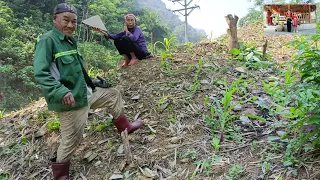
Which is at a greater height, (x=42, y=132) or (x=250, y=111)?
(x=250, y=111)

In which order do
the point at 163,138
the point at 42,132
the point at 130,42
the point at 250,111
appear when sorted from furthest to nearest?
1. the point at 130,42
2. the point at 42,132
3. the point at 250,111
4. the point at 163,138

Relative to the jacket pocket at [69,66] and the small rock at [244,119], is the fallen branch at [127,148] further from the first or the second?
the small rock at [244,119]

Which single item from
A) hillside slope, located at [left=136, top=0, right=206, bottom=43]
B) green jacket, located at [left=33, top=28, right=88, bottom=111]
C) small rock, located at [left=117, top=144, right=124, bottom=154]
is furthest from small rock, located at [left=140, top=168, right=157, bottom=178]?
hillside slope, located at [left=136, top=0, right=206, bottom=43]

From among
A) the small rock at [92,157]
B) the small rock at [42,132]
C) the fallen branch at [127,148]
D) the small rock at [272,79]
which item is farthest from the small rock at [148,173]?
the small rock at [272,79]

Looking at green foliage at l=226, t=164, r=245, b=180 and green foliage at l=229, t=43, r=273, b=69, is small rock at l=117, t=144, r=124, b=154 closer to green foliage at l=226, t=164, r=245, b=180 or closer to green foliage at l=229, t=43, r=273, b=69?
green foliage at l=226, t=164, r=245, b=180

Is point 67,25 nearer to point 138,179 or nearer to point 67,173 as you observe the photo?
point 67,173

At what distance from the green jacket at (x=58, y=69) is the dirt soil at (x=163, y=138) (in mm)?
756

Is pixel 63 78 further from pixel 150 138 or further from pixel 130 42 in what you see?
pixel 130 42

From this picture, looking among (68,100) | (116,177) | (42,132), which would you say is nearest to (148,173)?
(116,177)

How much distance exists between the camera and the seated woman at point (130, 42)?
4293 millimetres

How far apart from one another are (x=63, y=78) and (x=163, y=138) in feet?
4.00

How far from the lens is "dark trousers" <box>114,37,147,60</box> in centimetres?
431

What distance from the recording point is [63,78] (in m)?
2.36

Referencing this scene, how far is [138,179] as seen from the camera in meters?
2.44
